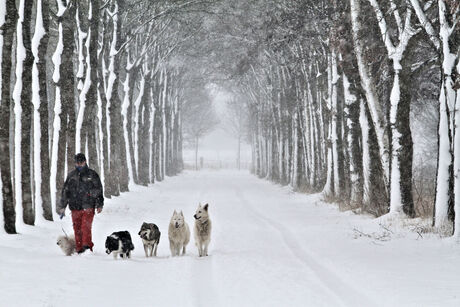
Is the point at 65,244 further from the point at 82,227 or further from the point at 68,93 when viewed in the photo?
the point at 68,93

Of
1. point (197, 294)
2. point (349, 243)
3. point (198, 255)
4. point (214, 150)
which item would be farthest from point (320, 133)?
point (214, 150)

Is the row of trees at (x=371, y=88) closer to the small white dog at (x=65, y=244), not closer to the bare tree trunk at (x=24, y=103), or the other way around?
the small white dog at (x=65, y=244)

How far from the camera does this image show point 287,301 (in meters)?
6.78

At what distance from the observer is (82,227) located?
1071cm

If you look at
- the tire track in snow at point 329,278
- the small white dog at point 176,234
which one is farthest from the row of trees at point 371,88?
the small white dog at point 176,234

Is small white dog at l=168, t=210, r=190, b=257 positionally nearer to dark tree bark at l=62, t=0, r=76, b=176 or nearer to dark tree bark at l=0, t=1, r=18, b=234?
dark tree bark at l=0, t=1, r=18, b=234

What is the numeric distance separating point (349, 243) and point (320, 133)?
713 inches

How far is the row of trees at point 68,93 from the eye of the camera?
12.9 meters

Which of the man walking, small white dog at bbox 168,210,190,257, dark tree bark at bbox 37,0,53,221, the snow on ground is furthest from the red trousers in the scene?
dark tree bark at bbox 37,0,53,221

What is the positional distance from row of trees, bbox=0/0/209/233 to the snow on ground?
61.1 inches

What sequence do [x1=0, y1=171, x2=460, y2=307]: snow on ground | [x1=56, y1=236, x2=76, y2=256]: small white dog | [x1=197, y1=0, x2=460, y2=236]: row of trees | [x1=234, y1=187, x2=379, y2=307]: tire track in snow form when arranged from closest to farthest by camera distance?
[x1=234, y1=187, x2=379, y2=307]: tire track in snow, [x1=0, y1=171, x2=460, y2=307]: snow on ground, [x1=56, y1=236, x2=76, y2=256]: small white dog, [x1=197, y1=0, x2=460, y2=236]: row of trees

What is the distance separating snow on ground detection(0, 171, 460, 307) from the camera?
692cm

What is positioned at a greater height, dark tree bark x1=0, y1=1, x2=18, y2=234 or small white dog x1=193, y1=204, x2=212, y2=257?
dark tree bark x1=0, y1=1, x2=18, y2=234

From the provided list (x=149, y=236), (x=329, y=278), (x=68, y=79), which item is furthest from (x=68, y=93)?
(x=329, y=278)
